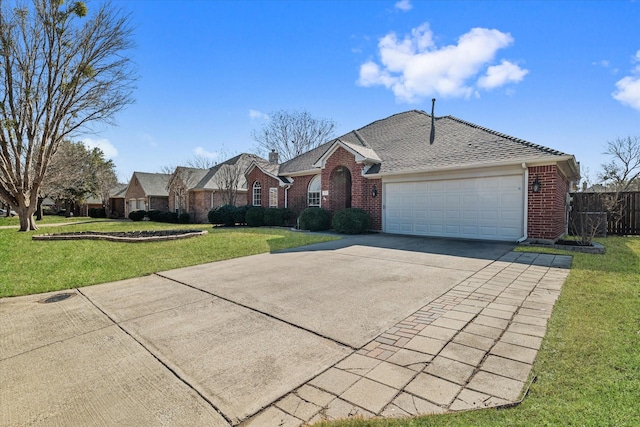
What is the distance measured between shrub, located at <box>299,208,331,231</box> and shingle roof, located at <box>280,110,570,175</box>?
2.94 m

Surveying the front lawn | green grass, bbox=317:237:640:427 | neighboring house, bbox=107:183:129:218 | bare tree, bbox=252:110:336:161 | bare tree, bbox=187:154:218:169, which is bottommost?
green grass, bbox=317:237:640:427

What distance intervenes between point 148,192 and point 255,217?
20.2m

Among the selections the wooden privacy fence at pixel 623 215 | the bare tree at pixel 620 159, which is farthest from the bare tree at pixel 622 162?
the wooden privacy fence at pixel 623 215

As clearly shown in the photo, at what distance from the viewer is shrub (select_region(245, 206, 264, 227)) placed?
60.2 feet

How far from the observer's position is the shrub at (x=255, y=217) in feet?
60.2

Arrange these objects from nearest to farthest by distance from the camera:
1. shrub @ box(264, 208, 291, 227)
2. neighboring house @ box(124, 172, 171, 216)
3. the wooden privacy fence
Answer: the wooden privacy fence, shrub @ box(264, 208, 291, 227), neighboring house @ box(124, 172, 171, 216)

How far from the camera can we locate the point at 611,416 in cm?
210

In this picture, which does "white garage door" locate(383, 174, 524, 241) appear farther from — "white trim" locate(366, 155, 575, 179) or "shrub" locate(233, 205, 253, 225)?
"shrub" locate(233, 205, 253, 225)

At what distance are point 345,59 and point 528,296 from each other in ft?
43.6

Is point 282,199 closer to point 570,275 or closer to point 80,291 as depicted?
point 80,291

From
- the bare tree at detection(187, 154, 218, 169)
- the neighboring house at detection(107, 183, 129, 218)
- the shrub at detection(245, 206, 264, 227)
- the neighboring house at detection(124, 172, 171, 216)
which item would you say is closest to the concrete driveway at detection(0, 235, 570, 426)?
the shrub at detection(245, 206, 264, 227)

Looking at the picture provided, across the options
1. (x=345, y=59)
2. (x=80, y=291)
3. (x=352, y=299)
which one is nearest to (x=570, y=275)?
(x=352, y=299)

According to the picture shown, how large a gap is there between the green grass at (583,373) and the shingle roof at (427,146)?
680cm

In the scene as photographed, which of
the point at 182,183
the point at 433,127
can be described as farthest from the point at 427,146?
the point at 182,183
